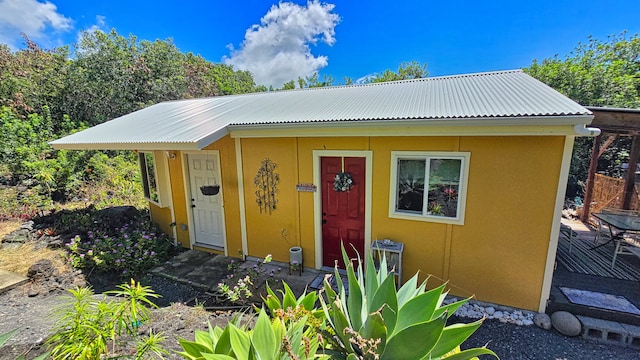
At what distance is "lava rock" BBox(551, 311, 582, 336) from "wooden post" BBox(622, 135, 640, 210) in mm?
5529

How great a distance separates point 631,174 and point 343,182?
25.8ft

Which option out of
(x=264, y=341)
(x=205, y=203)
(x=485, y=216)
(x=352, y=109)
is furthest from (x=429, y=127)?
(x=205, y=203)

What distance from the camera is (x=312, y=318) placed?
169cm

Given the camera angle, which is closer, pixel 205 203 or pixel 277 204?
pixel 277 204

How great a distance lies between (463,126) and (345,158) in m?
1.92

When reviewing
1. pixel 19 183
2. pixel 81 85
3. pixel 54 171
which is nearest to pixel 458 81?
pixel 54 171

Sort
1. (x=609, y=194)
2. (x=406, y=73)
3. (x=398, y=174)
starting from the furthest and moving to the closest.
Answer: (x=406, y=73) < (x=609, y=194) < (x=398, y=174)

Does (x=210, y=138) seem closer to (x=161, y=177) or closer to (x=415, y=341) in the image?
(x=161, y=177)

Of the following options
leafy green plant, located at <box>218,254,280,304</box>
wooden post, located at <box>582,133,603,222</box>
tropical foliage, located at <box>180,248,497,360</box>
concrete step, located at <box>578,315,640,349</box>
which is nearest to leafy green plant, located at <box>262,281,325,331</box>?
tropical foliage, located at <box>180,248,497,360</box>

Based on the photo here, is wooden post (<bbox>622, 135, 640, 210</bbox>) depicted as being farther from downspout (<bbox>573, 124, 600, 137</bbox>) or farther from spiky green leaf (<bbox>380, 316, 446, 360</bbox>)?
spiky green leaf (<bbox>380, 316, 446, 360</bbox>)

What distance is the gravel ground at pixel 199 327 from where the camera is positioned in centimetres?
325

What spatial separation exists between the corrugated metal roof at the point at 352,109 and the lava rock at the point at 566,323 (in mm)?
2804

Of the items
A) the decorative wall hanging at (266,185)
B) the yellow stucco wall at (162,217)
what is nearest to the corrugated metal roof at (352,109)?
the decorative wall hanging at (266,185)

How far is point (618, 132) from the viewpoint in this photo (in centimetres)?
658
